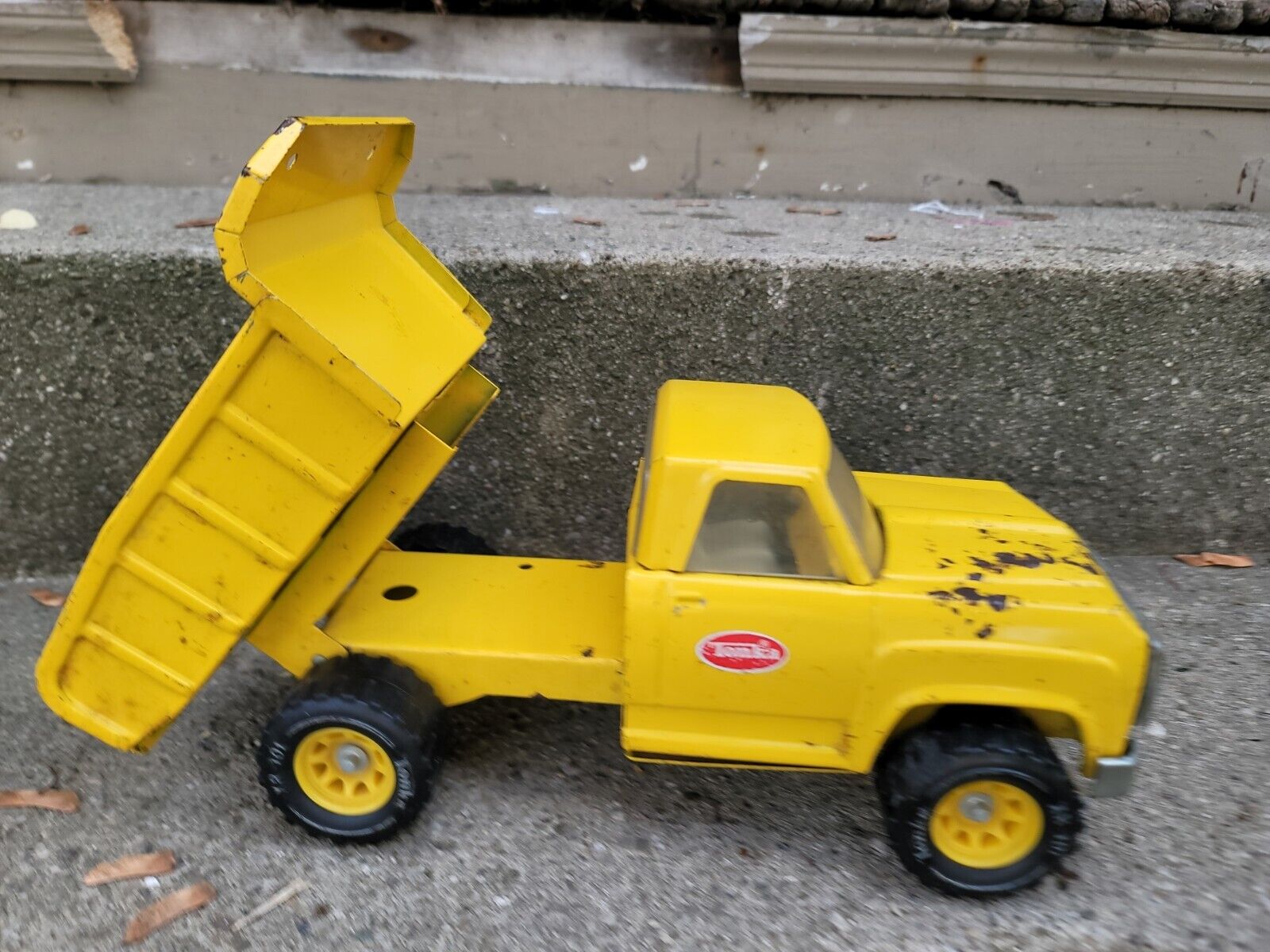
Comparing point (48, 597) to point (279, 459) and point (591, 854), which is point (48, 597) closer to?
point (279, 459)

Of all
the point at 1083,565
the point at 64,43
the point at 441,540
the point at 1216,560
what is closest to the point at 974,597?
the point at 1083,565

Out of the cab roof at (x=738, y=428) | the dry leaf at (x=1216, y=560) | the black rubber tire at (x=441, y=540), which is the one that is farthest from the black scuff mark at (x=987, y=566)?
the dry leaf at (x=1216, y=560)

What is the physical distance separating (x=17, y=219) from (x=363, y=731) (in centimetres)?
296

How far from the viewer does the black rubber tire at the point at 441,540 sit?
134 inches

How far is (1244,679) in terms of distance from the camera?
3.32 metres

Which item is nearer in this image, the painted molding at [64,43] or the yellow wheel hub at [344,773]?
the yellow wheel hub at [344,773]

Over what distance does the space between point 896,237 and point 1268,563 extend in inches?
87.9

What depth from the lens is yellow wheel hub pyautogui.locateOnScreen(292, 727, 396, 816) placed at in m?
2.58

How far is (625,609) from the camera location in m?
2.49

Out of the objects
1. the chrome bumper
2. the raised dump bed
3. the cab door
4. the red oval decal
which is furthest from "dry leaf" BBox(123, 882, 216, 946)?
the chrome bumper

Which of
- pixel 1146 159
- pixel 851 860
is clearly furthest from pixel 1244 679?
pixel 1146 159

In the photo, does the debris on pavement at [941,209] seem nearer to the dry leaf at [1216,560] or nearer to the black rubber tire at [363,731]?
the dry leaf at [1216,560]

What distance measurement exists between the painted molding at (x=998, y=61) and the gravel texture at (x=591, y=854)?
313 cm

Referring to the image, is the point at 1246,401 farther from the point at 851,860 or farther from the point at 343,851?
the point at 343,851
